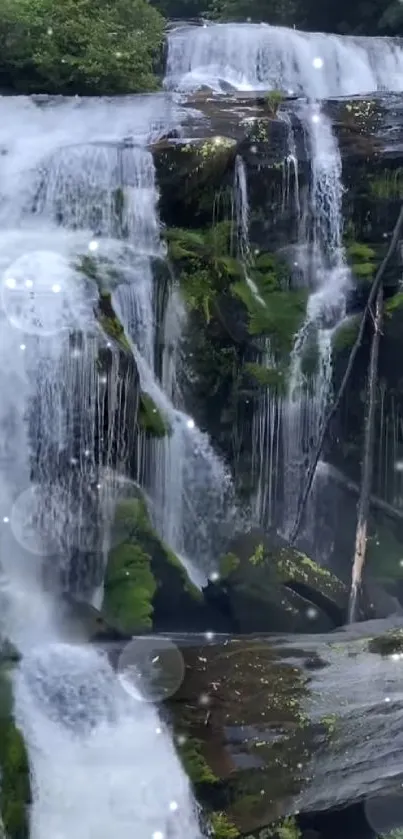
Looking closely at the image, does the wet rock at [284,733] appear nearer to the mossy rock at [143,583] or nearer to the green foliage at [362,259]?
the mossy rock at [143,583]

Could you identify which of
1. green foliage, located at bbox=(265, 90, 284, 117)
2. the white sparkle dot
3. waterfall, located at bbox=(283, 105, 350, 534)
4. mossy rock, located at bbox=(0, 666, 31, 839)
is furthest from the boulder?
the white sparkle dot

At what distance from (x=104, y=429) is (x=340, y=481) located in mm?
3323

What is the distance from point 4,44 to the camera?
45.9 feet

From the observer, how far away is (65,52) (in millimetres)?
13969

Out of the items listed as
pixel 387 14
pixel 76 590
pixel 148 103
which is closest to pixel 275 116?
pixel 148 103

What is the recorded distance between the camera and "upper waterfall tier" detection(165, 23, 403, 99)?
1620cm

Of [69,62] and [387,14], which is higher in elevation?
[387,14]

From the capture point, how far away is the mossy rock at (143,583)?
9.02 meters

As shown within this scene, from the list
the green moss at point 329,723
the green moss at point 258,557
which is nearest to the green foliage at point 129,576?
the green moss at point 258,557

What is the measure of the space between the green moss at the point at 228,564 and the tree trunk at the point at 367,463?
1.16 m

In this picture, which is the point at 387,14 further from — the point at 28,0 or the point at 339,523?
the point at 339,523

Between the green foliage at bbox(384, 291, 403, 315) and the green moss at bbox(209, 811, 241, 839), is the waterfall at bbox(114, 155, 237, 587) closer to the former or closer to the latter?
the green foliage at bbox(384, 291, 403, 315)

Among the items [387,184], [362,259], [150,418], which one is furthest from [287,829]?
[387,184]

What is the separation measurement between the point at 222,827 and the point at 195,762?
45 cm
